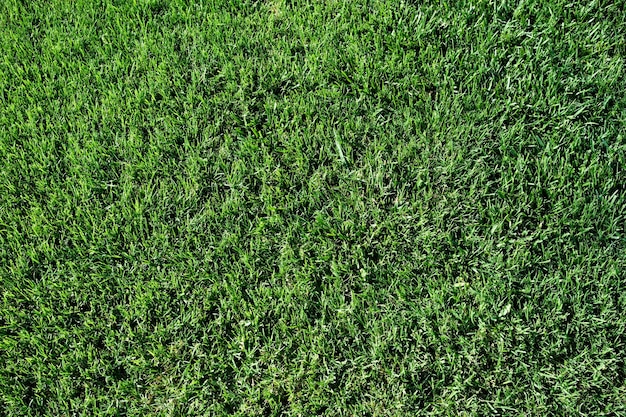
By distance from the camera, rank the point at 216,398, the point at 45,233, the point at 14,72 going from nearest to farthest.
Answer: the point at 216,398
the point at 45,233
the point at 14,72

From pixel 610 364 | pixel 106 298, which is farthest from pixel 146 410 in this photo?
pixel 610 364

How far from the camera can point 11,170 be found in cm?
334

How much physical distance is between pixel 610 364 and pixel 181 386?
1741 millimetres

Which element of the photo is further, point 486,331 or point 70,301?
point 70,301

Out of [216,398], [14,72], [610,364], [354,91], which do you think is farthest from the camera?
[14,72]

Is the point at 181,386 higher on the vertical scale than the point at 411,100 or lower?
lower

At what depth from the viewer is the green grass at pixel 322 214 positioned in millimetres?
2516

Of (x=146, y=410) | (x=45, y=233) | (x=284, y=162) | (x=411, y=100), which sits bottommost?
(x=146, y=410)

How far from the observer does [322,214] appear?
2.93 meters

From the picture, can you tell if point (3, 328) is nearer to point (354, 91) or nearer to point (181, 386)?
point (181, 386)

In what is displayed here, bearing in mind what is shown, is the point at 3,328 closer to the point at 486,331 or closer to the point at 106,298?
the point at 106,298

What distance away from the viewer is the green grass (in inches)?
99.0

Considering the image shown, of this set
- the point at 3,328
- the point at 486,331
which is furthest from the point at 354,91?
the point at 3,328

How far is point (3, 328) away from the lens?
283 centimetres
